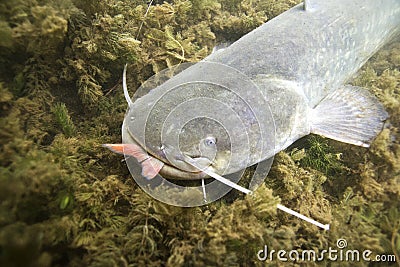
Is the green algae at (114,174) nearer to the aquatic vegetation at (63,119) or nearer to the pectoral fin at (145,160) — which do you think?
the aquatic vegetation at (63,119)

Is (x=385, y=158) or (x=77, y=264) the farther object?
(x=385, y=158)

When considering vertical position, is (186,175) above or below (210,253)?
above

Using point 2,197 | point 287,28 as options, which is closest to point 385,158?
point 287,28

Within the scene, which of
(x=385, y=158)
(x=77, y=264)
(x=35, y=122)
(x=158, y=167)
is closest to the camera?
(x=77, y=264)

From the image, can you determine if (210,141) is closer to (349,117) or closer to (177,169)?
(177,169)

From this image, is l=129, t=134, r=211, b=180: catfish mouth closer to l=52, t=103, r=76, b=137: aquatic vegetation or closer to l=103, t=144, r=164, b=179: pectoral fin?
l=103, t=144, r=164, b=179: pectoral fin

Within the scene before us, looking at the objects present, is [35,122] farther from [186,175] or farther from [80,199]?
[186,175]
